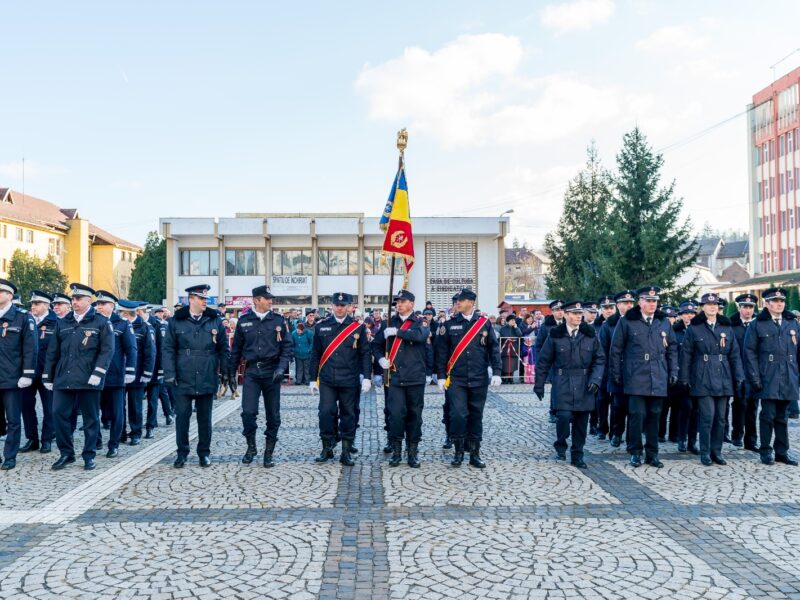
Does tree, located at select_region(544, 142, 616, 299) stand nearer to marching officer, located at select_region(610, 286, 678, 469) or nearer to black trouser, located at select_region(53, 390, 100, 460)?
marching officer, located at select_region(610, 286, 678, 469)

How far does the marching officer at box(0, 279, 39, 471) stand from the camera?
849 centimetres

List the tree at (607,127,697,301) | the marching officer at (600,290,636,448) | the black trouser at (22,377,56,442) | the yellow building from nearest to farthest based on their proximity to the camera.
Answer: the black trouser at (22,377,56,442)
the marching officer at (600,290,636,448)
the tree at (607,127,697,301)
the yellow building

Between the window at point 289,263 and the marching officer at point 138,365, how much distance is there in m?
34.2

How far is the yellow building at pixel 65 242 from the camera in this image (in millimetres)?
64575

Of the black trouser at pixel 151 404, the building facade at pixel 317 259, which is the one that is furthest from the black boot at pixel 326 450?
the building facade at pixel 317 259

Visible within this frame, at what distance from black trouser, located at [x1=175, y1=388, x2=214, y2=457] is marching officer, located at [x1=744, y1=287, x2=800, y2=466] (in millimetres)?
6985

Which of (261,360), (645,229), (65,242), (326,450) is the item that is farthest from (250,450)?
(65,242)

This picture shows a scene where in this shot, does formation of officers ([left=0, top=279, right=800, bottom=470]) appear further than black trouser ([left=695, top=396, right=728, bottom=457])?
No

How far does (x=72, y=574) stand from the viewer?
485cm

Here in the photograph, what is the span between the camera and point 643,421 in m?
8.76

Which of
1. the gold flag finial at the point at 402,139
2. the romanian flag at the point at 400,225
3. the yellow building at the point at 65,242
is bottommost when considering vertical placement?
the romanian flag at the point at 400,225

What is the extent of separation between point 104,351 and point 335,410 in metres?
2.99

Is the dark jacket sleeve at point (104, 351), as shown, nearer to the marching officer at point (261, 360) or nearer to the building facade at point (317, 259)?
the marching officer at point (261, 360)

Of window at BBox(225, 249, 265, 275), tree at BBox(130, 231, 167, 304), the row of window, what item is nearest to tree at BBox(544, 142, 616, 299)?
the row of window
